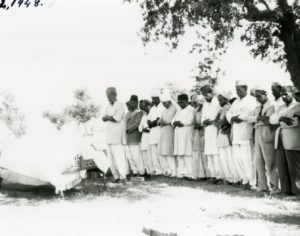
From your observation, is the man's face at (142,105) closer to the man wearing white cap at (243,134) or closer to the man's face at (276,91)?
the man wearing white cap at (243,134)

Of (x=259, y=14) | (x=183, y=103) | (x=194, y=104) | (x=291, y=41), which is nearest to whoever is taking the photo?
(x=183, y=103)

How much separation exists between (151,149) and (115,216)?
5156mm

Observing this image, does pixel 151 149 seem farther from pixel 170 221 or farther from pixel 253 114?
pixel 170 221

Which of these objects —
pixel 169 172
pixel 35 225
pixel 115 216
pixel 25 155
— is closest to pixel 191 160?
pixel 169 172

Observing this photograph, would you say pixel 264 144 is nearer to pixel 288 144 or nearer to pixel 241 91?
pixel 288 144

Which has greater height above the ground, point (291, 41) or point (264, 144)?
point (291, 41)

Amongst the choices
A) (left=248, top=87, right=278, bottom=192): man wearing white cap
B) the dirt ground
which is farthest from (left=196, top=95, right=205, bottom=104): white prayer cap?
(left=248, top=87, right=278, bottom=192): man wearing white cap

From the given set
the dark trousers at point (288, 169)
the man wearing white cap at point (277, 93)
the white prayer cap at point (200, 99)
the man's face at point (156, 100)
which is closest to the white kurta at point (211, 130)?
the white prayer cap at point (200, 99)

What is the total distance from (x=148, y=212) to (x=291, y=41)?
31.1 ft

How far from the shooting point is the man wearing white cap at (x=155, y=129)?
11.0 metres

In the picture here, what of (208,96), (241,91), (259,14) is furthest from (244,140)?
(259,14)

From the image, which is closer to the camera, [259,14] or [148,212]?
[148,212]

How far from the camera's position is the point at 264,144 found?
322 inches

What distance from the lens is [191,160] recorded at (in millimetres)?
10453
